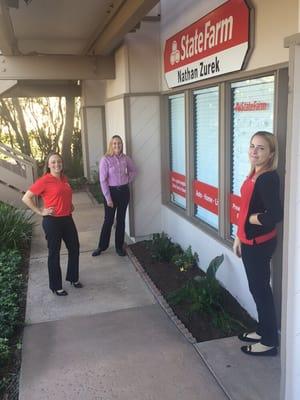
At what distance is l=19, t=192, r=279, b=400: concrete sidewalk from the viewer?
342cm

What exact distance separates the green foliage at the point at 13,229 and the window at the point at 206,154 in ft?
9.49

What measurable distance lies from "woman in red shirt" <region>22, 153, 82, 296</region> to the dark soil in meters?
1.15

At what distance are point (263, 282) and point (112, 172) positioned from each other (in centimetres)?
320

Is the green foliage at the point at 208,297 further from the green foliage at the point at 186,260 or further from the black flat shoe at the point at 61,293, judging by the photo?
the black flat shoe at the point at 61,293

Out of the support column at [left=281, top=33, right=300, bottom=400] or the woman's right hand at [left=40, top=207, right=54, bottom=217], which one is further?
the woman's right hand at [left=40, top=207, right=54, bottom=217]

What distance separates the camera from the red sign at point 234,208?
4.73 meters

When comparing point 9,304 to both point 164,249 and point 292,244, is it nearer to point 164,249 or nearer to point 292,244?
point 164,249

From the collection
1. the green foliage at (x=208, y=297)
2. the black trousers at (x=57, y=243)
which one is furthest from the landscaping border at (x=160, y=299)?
the black trousers at (x=57, y=243)

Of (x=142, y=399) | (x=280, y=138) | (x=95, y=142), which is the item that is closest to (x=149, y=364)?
(x=142, y=399)

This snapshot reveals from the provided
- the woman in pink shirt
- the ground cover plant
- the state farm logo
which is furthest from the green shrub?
the state farm logo

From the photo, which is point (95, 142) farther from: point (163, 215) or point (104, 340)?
point (104, 340)

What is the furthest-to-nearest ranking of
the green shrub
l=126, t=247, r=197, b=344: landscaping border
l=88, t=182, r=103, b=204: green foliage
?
l=88, t=182, r=103, b=204: green foliage < the green shrub < l=126, t=247, r=197, b=344: landscaping border

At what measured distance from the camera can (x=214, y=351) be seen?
392 cm

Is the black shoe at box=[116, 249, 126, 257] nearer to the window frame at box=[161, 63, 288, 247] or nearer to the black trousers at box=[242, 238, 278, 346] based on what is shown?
the window frame at box=[161, 63, 288, 247]
